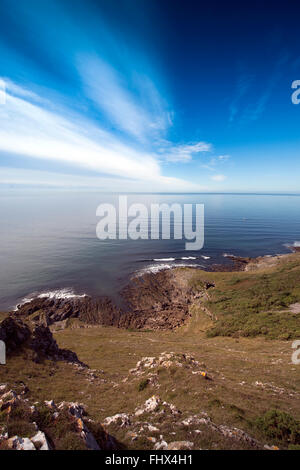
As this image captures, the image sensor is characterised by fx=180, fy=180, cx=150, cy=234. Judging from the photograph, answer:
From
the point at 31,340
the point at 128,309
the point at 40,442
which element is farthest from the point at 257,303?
the point at 40,442

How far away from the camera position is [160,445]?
27.3 feet

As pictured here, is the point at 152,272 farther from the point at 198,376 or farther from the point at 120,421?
the point at 120,421

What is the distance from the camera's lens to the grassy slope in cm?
1243

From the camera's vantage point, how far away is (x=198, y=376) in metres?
16.2

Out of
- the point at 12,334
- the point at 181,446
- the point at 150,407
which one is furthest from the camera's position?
the point at 12,334

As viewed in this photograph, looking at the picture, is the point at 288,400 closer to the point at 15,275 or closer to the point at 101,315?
the point at 101,315

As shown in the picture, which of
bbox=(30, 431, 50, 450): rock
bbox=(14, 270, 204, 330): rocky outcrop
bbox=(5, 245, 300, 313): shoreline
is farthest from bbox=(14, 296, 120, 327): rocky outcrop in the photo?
bbox=(30, 431, 50, 450): rock

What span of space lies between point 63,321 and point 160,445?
49.9m

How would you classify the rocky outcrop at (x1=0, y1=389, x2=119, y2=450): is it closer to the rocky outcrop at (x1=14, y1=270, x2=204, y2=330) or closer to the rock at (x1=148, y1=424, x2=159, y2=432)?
the rock at (x1=148, y1=424, x2=159, y2=432)

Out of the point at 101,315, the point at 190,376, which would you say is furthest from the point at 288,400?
the point at 101,315

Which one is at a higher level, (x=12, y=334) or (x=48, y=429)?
(x=48, y=429)

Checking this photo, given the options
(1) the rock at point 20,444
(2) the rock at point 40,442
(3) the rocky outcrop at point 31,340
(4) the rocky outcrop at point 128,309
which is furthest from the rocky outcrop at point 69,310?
(1) the rock at point 20,444

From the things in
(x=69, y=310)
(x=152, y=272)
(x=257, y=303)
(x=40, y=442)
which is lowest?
(x=69, y=310)
